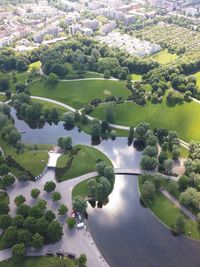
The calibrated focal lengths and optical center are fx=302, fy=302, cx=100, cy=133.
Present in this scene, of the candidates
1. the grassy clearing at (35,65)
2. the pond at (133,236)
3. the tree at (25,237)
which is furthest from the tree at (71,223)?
the grassy clearing at (35,65)

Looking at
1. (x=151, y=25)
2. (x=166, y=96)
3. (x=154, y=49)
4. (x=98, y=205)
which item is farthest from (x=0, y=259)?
(x=151, y=25)

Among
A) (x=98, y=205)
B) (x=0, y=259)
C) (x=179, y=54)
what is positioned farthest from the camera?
(x=179, y=54)

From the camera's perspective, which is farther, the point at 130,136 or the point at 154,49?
the point at 154,49

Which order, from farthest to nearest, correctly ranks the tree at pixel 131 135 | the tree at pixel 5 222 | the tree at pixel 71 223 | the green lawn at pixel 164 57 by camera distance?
the green lawn at pixel 164 57, the tree at pixel 131 135, the tree at pixel 71 223, the tree at pixel 5 222

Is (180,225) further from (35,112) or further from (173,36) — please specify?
(173,36)

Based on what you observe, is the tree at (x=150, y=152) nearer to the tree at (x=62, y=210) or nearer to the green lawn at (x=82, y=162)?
the green lawn at (x=82, y=162)

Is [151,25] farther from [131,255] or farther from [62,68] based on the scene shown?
[131,255]

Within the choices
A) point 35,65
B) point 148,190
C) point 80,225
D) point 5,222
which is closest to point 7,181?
point 5,222
